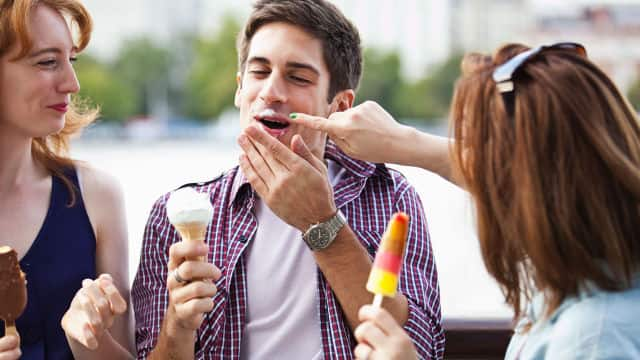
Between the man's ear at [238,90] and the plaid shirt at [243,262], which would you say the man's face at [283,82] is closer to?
the man's ear at [238,90]

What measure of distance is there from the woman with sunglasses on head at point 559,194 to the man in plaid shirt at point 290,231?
463 mm

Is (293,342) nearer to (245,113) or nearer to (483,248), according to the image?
(245,113)

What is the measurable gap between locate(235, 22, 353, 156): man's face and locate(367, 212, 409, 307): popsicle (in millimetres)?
663

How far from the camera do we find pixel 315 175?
1783 millimetres

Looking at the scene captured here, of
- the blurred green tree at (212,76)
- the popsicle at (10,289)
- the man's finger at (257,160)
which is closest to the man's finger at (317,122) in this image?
the man's finger at (257,160)

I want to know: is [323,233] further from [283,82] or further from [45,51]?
[45,51]

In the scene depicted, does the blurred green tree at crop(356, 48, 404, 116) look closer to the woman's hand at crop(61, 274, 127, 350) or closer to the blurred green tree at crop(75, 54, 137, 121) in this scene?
the blurred green tree at crop(75, 54, 137, 121)

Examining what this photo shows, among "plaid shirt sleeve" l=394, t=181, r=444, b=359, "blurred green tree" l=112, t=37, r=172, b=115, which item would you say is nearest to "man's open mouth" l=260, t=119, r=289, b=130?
"plaid shirt sleeve" l=394, t=181, r=444, b=359

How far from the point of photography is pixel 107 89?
152ft

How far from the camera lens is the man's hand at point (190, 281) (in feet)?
5.29

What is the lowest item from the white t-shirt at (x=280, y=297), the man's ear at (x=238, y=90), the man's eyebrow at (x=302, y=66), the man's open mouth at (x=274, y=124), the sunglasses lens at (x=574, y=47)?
the white t-shirt at (x=280, y=297)

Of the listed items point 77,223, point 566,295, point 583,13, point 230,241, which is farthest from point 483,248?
point 583,13

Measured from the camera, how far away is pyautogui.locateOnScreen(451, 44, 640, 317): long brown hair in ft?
4.15

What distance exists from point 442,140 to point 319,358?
57cm
